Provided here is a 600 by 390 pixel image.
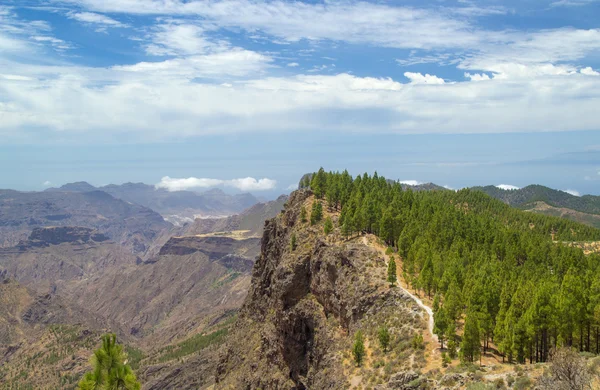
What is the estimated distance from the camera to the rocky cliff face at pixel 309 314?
87.0 m

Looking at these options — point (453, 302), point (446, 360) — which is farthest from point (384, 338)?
point (446, 360)

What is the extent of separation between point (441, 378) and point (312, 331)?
51.8 meters

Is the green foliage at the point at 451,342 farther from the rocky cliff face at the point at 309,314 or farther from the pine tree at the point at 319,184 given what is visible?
the pine tree at the point at 319,184

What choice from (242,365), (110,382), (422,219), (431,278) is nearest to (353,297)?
(431,278)

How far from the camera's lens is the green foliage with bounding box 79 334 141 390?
109 ft

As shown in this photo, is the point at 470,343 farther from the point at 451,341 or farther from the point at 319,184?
the point at 319,184

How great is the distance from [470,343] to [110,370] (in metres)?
48.6

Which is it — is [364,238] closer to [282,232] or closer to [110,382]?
[282,232]

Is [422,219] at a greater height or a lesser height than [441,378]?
greater

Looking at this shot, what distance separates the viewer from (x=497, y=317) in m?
71.9

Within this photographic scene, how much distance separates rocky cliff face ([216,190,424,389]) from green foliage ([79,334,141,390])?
46905 mm

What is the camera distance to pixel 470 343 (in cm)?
6388

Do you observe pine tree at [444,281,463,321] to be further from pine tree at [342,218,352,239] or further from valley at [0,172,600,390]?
pine tree at [342,218,352,239]

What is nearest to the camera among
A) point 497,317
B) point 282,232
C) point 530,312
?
point 530,312
